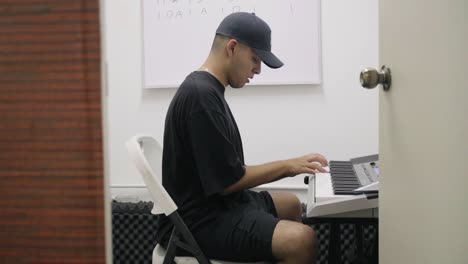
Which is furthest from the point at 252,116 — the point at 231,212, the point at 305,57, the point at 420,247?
the point at 420,247

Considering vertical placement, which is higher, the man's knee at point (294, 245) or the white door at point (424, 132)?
the white door at point (424, 132)

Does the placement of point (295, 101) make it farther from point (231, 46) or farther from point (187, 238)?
point (187, 238)

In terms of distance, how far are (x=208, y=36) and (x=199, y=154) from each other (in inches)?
36.3

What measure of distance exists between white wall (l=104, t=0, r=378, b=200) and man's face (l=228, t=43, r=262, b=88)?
1.81 ft

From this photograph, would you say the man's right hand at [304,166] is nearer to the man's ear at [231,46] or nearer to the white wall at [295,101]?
the man's ear at [231,46]

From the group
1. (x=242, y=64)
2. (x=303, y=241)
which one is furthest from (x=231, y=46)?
(x=303, y=241)

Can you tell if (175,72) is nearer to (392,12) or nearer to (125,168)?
(125,168)

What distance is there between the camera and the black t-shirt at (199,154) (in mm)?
1332

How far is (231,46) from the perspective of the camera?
153cm

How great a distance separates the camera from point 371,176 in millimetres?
1377

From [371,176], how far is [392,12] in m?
0.59

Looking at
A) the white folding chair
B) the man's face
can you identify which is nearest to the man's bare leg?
the white folding chair

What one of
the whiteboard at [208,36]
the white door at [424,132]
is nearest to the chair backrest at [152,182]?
the white door at [424,132]

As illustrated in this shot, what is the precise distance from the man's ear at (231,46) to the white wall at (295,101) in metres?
0.61
